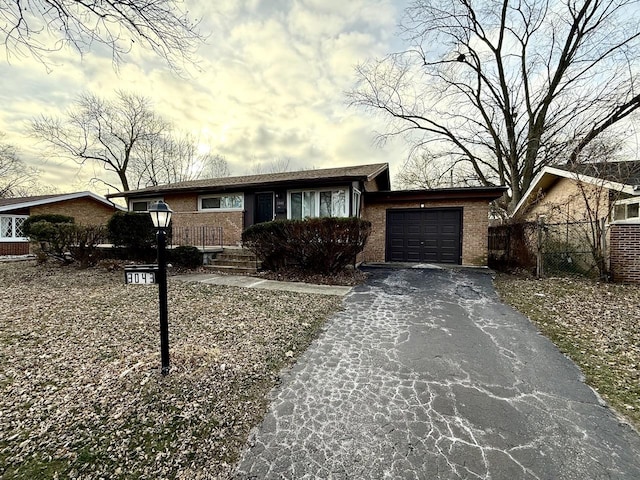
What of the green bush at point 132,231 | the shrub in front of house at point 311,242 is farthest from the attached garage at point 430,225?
the green bush at point 132,231

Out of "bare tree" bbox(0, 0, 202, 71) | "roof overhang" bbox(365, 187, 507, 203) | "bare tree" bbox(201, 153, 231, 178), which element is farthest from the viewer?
"bare tree" bbox(201, 153, 231, 178)

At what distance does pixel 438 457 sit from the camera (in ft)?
6.47

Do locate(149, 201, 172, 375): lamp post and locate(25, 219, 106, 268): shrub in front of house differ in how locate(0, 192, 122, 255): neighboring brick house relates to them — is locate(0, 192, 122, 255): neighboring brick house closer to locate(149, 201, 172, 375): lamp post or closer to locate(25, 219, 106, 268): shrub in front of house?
locate(25, 219, 106, 268): shrub in front of house

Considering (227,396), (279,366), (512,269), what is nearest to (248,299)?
(279,366)

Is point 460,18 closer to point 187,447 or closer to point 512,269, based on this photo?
point 512,269

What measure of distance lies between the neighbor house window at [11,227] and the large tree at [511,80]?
19885mm

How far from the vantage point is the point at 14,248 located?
14.5 meters

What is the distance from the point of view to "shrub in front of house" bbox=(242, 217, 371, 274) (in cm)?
758

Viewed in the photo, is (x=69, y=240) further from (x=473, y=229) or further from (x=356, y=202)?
(x=473, y=229)

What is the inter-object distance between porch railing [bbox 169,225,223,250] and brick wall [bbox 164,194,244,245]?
0.59ft

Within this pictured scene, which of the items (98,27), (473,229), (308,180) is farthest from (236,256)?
(473,229)

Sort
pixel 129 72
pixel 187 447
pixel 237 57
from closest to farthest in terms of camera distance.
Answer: pixel 187 447 → pixel 129 72 → pixel 237 57

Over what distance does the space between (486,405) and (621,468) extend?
85 cm

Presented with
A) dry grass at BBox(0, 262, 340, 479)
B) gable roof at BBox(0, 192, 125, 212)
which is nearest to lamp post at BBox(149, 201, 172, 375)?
dry grass at BBox(0, 262, 340, 479)
